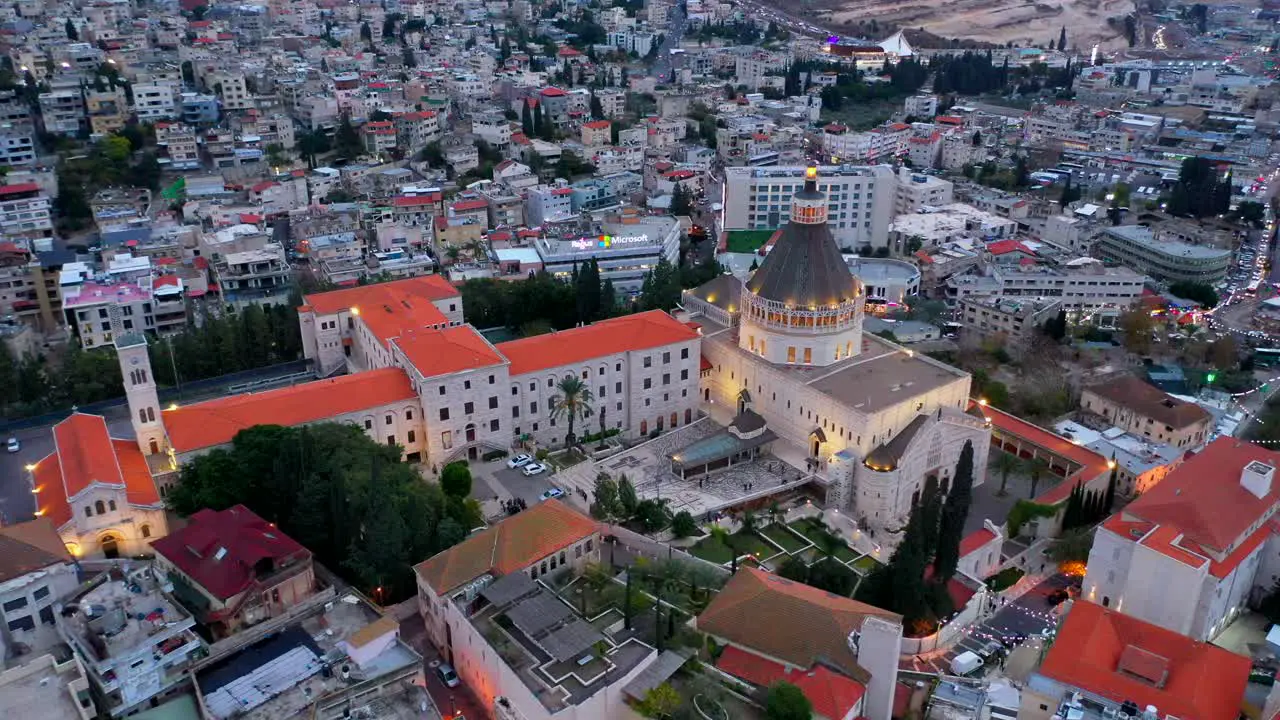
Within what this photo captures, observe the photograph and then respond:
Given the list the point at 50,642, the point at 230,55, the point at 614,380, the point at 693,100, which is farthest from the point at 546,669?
the point at 230,55

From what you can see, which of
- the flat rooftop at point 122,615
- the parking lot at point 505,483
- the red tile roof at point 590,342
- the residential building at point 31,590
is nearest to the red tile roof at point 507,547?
the parking lot at point 505,483

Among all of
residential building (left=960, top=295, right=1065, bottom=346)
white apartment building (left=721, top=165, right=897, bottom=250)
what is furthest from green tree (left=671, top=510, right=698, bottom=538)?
white apartment building (left=721, top=165, right=897, bottom=250)

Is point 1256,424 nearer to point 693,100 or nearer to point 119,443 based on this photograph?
point 119,443

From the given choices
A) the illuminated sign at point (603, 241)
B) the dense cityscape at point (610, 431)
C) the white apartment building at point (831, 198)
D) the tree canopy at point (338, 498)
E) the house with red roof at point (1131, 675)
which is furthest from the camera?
the white apartment building at point (831, 198)

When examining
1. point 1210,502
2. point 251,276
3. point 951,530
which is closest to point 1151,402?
point 1210,502

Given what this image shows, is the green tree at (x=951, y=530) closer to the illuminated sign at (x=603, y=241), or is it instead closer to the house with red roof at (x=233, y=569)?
the house with red roof at (x=233, y=569)

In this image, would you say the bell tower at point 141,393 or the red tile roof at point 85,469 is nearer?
the red tile roof at point 85,469

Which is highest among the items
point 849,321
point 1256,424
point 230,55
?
point 230,55
